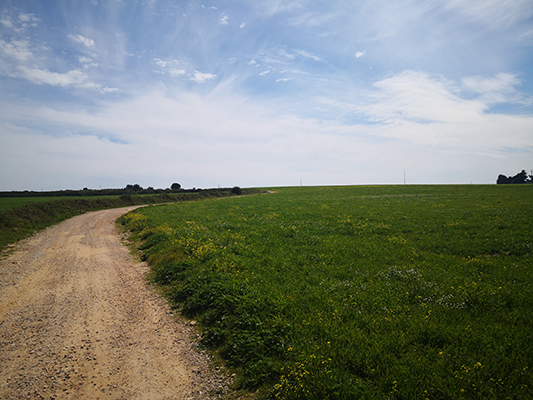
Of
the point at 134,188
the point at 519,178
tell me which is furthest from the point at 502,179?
the point at 134,188

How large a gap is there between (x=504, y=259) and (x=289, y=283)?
408 inches

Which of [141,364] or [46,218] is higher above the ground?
[46,218]

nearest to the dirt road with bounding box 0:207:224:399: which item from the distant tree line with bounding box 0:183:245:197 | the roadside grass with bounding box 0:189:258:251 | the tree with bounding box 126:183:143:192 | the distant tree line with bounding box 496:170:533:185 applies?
the roadside grass with bounding box 0:189:258:251

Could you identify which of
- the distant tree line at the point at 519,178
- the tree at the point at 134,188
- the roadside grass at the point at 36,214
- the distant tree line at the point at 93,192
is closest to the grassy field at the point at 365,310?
the roadside grass at the point at 36,214

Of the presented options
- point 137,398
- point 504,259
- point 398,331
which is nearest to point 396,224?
point 504,259

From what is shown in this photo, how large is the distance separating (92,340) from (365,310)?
804 centimetres

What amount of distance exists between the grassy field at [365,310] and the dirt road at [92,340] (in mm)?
992

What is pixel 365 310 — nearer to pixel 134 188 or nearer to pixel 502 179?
pixel 134 188

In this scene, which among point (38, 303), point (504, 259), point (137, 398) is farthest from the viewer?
point (504, 259)

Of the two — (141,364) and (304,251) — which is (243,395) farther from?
(304,251)

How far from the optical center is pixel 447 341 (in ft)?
21.6

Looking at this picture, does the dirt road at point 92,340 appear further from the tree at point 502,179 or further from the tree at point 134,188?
the tree at point 502,179

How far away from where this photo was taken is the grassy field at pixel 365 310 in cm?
547

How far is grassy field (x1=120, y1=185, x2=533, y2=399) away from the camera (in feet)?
17.9
